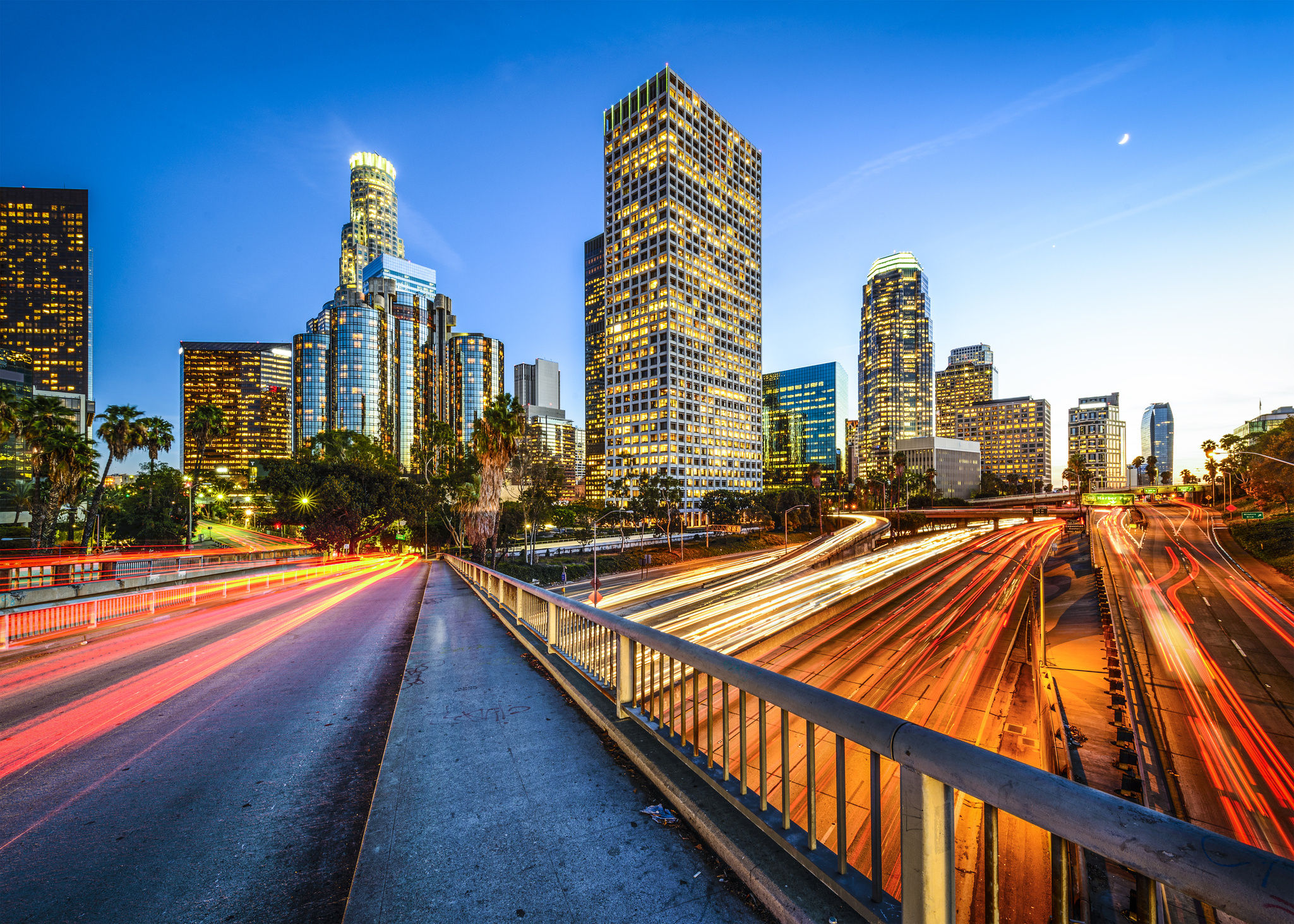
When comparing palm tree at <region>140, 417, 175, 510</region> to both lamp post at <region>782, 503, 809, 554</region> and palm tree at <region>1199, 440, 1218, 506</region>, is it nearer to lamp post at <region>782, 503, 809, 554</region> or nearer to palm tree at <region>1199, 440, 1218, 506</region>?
lamp post at <region>782, 503, 809, 554</region>

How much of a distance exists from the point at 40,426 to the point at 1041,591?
61.9 metres

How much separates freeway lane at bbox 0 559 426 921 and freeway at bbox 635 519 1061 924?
2.88m

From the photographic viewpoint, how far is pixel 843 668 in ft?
85.6

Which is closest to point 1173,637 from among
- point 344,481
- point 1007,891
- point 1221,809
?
point 1221,809

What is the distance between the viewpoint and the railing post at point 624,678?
504 centimetres

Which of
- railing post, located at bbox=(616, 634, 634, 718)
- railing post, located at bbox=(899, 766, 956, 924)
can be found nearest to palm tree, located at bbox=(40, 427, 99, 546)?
railing post, located at bbox=(616, 634, 634, 718)

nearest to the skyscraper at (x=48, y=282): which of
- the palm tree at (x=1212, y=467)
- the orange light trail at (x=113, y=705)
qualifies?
the orange light trail at (x=113, y=705)

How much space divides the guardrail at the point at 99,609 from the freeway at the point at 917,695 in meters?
14.7

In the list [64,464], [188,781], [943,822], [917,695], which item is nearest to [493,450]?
[64,464]

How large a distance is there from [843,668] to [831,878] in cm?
2663

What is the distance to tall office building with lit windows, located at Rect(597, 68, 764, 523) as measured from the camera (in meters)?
125

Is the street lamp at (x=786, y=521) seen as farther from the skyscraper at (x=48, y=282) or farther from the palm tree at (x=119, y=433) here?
the skyscraper at (x=48, y=282)

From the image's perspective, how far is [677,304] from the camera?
127000mm

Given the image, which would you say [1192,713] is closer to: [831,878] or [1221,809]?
[1221,809]
